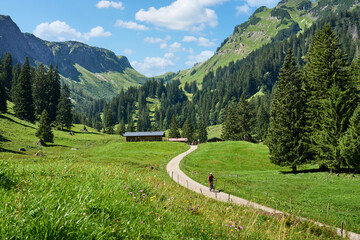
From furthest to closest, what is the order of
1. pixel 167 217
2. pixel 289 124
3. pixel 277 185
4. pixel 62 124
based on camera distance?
pixel 62 124 < pixel 289 124 < pixel 277 185 < pixel 167 217

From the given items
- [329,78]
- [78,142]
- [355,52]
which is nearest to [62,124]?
[78,142]

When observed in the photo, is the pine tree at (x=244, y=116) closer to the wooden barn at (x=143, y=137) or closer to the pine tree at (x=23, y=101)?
the wooden barn at (x=143, y=137)

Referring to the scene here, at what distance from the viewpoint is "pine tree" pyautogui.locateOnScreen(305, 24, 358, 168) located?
32656 mm

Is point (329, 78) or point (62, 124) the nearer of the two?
point (329, 78)

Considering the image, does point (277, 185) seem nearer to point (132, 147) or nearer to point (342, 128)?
point (342, 128)

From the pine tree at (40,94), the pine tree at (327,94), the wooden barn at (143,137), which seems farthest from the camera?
the wooden barn at (143,137)

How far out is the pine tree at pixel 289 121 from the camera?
3766 centimetres

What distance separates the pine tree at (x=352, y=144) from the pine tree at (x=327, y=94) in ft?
5.98

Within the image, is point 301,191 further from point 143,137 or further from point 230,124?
point 143,137

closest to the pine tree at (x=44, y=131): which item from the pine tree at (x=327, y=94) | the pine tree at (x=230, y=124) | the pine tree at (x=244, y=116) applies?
the pine tree at (x=244, y=116)

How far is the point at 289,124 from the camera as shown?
38.7 metres

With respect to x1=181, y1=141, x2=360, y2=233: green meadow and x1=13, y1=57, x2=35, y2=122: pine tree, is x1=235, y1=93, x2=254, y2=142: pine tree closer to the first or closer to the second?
x1=181, y1=141, x2=360, y2=233: green meadow

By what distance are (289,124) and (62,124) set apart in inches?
3504

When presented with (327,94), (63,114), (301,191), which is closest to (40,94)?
(63,114)
